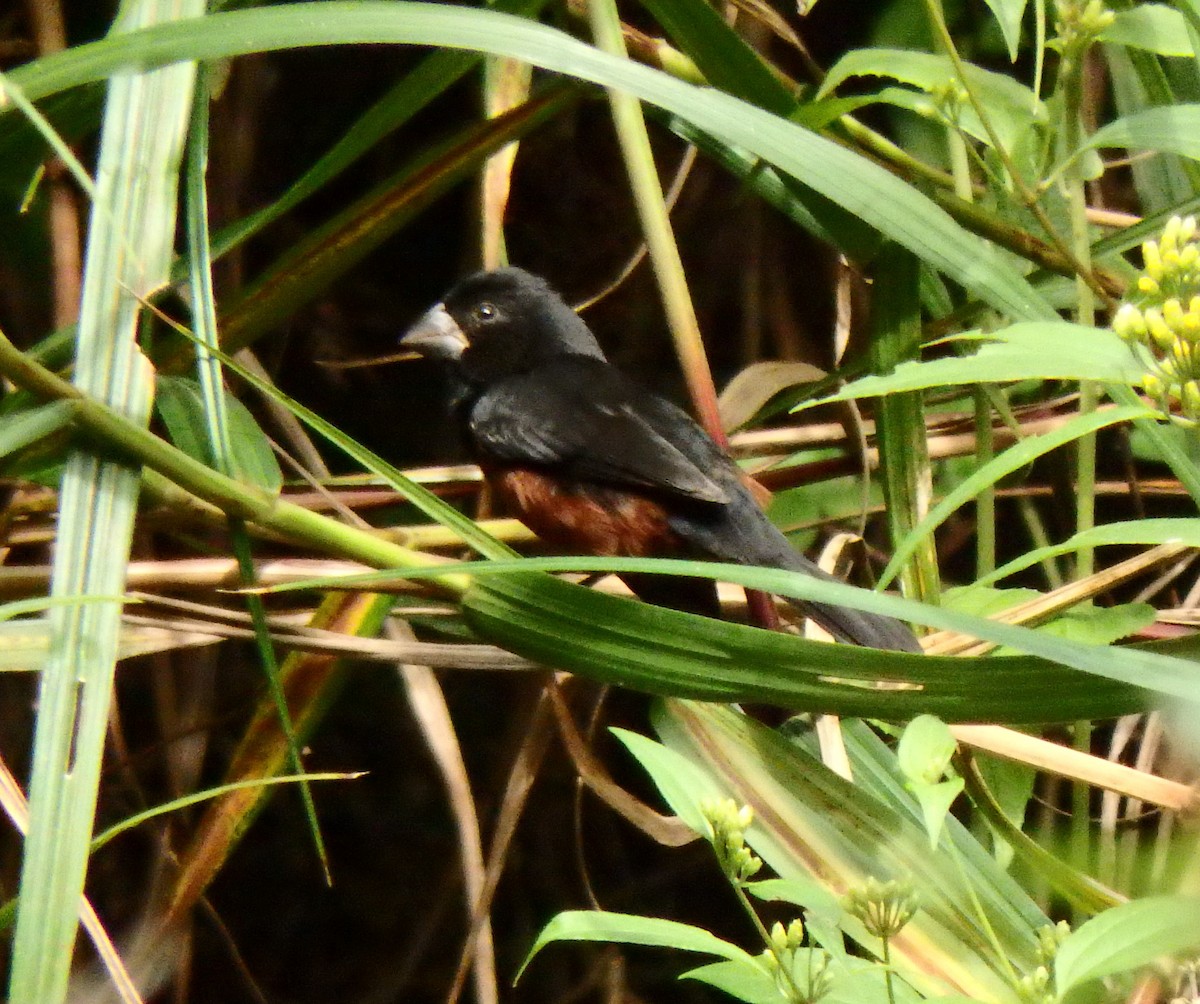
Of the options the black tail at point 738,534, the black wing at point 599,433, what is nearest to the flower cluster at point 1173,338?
the black tail at point 738,534

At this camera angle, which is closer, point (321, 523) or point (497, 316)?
point (321, 523)

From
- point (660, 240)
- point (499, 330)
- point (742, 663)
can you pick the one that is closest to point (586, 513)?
point (499, 330)

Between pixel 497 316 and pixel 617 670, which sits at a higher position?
pixel 497 316

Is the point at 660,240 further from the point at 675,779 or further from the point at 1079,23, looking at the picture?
the point at 675,779

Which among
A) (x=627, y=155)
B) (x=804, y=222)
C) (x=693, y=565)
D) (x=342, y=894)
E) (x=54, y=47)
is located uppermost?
(x=54, y=47)

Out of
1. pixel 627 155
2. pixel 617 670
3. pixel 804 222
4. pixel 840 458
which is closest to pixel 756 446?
pixel 840 458

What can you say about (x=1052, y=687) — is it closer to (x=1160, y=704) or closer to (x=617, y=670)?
(x=1160, y=704)
